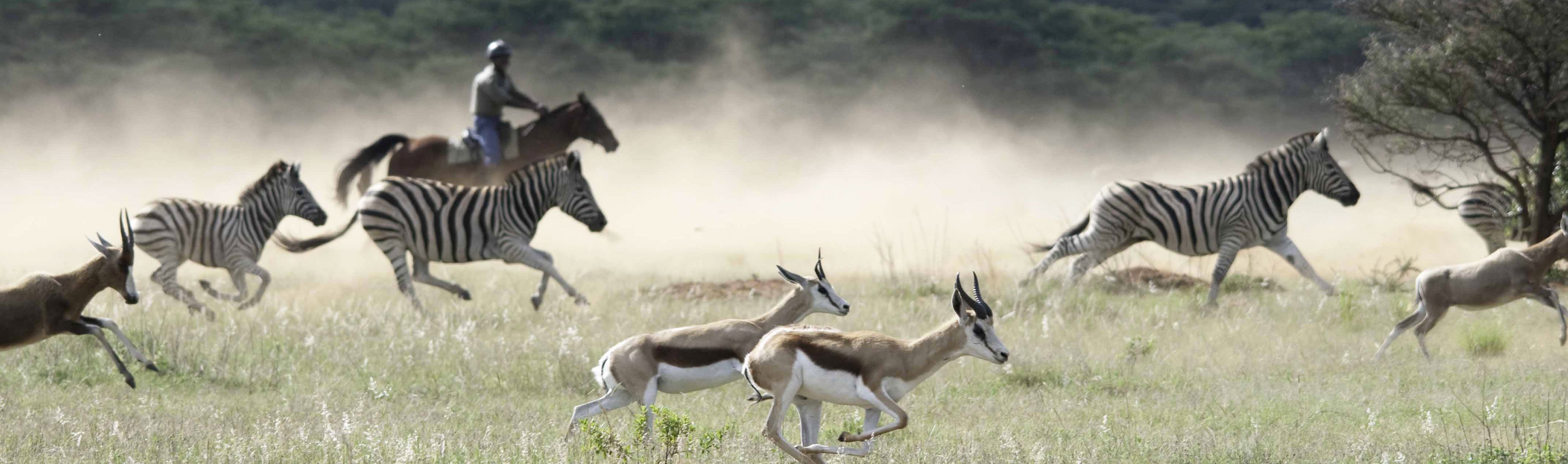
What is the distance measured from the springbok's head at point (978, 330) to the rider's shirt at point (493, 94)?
14.4m

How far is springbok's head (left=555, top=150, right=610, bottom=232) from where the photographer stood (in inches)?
591

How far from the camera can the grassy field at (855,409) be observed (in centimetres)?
707

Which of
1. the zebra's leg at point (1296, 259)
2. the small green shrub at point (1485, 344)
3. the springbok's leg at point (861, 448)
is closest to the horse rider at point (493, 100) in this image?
the zebra's leg at point (1296, 259)

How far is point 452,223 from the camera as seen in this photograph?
1441 cm

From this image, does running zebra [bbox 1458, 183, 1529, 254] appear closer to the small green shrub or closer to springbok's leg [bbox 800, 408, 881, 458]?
the small green shrub

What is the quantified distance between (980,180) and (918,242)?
14.9 meters

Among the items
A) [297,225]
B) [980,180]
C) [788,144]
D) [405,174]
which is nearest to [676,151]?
[788,144]

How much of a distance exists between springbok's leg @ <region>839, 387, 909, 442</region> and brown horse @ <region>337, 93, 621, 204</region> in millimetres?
14164

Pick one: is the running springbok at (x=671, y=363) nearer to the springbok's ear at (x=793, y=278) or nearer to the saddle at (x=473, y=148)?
the springbok's ear at (x=793, y=278)

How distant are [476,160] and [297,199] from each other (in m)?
5.39

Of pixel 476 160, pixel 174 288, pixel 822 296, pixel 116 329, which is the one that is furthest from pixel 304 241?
pixel 822 296

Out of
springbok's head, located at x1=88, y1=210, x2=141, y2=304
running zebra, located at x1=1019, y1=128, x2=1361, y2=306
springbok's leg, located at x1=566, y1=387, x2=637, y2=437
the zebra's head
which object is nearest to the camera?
springbok's leg, located at x1=566, y1=387, x2=637, y2=437

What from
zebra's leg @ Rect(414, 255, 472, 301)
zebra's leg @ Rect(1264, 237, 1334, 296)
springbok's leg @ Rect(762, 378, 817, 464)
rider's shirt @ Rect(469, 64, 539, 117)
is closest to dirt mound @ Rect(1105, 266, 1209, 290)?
zebra's leg @ Rect(1264, 237, 1334, 296)

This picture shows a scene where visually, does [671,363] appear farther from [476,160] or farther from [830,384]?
[476,160]
